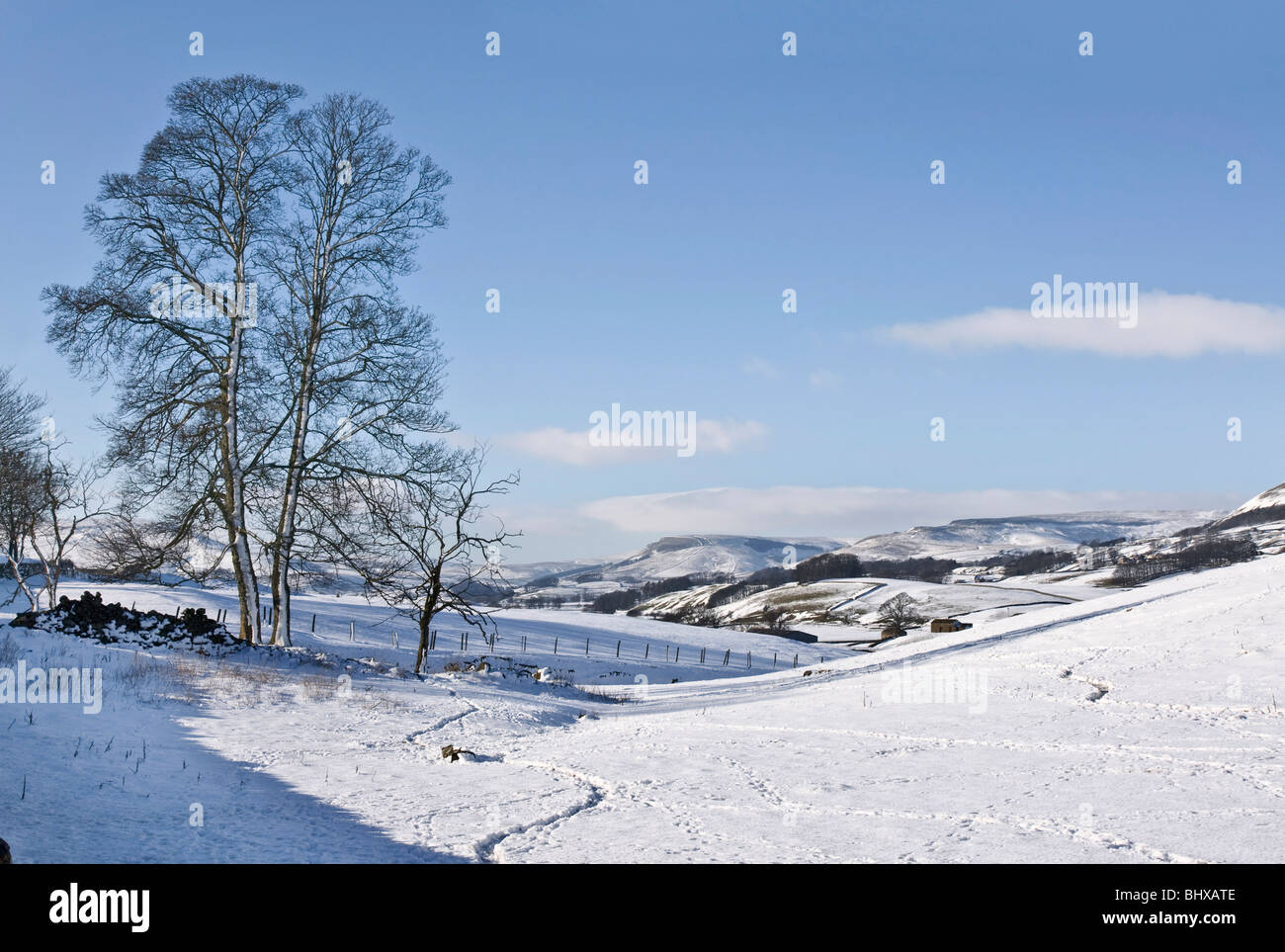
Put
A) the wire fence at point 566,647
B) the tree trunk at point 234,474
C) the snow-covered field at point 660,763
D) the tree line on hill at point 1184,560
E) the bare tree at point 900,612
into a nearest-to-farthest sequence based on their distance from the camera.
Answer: the snow-covered field at point 660,763 < the tree trunk at point 234,474 < the wire fence at point 566,647 < the bare tree at point 900,612 < the tree line on hill at point 1184,560

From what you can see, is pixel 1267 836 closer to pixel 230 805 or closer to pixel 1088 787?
pixel 1088 787

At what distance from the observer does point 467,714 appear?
15.9 meters

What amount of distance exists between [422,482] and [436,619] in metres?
27.2

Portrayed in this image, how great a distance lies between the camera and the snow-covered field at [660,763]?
705 centimetres

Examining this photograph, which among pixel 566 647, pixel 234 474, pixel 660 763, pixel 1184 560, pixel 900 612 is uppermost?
pixel 234 474

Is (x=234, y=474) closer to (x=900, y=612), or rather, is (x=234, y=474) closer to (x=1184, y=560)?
(x=900, y=612)

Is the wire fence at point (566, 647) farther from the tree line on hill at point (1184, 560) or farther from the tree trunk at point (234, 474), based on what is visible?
the tree line on hill at point (1184, 560)

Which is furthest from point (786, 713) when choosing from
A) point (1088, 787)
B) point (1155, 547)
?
point (1155, 547)

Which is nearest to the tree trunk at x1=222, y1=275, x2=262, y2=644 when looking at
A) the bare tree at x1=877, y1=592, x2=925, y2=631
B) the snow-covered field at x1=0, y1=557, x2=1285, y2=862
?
the snow-covered field at x1=0, y1=557, x2=1285, y2=862

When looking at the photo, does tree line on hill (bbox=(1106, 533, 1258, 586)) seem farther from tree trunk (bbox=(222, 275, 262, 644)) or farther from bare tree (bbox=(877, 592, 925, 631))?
tree trunk (bbox=(222, 275, 262, 644))

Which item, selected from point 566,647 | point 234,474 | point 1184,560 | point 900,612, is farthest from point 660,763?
point 1184,560

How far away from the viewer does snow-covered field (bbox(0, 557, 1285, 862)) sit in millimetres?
7051

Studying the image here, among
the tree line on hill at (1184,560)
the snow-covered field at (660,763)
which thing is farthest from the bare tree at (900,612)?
the snow-covered field at (660,763)

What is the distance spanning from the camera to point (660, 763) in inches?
434
